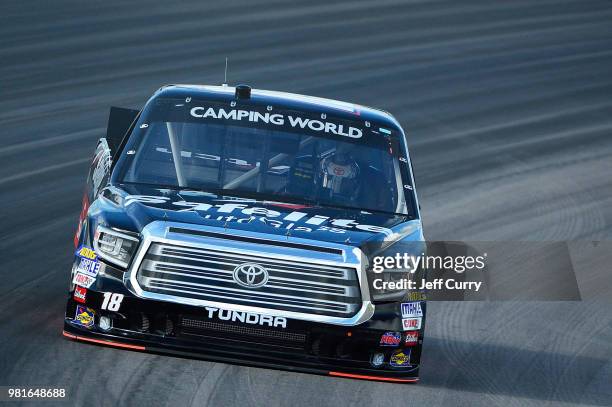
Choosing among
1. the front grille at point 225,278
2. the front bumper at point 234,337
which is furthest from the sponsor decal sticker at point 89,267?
the front grille at point 225,278

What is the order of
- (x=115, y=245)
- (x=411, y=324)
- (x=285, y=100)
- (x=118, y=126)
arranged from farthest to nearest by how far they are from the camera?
(x=118, y=126)
(x=285, y=100)
(x=411, y=324)
(x=115, y=245)

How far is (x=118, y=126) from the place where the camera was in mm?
9836

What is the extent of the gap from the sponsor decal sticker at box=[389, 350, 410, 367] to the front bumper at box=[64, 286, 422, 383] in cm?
17

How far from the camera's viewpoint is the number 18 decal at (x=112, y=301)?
7172 mm

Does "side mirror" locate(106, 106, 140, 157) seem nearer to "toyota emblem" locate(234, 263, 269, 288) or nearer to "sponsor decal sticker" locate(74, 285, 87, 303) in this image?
"sponsor decal sticker" locate(74, 285, 87, 303)

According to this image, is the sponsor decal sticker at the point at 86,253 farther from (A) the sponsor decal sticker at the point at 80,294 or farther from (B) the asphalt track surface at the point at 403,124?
(B) the asphalt track surface at the point at 403,124

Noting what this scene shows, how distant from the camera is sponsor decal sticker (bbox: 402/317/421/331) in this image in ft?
24.2

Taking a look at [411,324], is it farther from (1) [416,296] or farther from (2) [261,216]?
(2) [261,216]

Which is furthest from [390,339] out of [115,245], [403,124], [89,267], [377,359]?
[403,124]

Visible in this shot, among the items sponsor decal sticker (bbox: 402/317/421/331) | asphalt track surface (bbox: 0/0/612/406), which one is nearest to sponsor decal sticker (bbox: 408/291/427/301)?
sponsor decal sticker (bbox: 402/317/421/331)

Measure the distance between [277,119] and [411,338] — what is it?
2.03 meters

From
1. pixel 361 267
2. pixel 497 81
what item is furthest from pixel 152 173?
pixel 497 81

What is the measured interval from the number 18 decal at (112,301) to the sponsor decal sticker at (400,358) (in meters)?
1.58

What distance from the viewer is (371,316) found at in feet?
23.7
